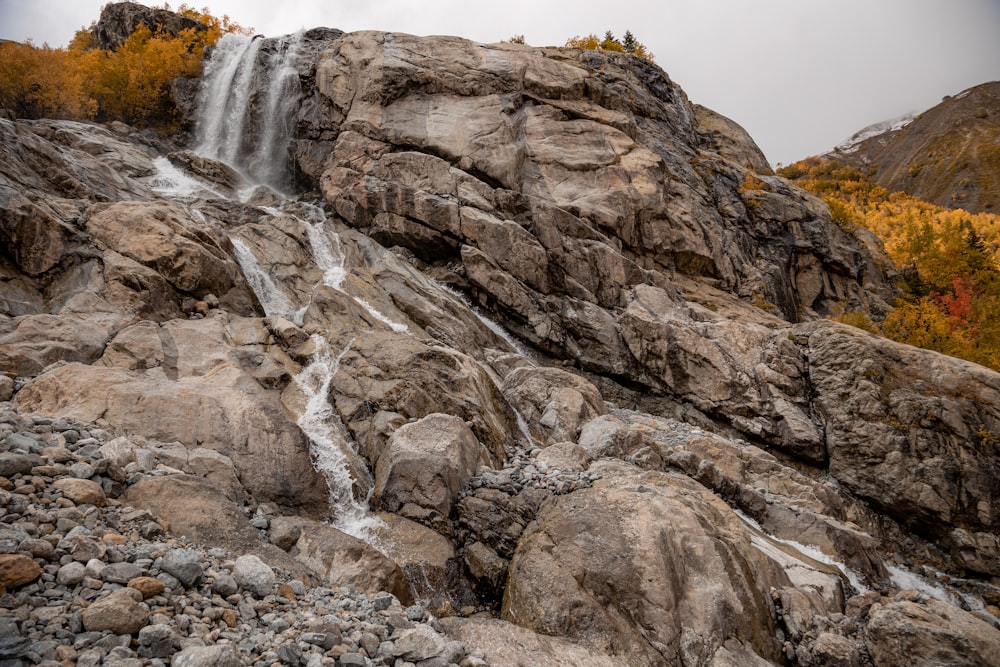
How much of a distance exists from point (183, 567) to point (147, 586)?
1.78 ft

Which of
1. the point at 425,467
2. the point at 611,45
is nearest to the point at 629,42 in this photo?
the point at 611,45

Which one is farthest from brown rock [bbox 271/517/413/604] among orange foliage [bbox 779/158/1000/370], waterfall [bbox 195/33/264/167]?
waterfall [bbox 195/33/264/167]

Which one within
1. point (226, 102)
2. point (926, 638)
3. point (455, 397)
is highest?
point (226, 102)

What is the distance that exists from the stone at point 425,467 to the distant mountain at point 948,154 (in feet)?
281

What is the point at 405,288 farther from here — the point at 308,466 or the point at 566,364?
the point at 308,466

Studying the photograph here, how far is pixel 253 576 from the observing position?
7.18 m

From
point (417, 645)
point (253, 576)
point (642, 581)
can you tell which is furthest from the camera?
point (642, 581)

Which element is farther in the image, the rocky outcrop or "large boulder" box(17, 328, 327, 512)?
the rocky outcrop

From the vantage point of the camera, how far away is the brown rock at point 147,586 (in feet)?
19.3

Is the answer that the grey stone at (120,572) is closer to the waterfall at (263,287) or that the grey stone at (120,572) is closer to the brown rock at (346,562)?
the brown rock at (346,562)

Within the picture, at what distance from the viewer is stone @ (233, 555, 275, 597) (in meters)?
7.11

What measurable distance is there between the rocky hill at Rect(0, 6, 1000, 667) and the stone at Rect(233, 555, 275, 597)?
4cm

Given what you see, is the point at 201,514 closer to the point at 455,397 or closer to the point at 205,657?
the point at 205,657

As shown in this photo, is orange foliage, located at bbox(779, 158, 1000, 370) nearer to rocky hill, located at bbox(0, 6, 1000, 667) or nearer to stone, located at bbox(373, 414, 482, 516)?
rocky hill, located at bbox(0, 6, 1000, 667)
